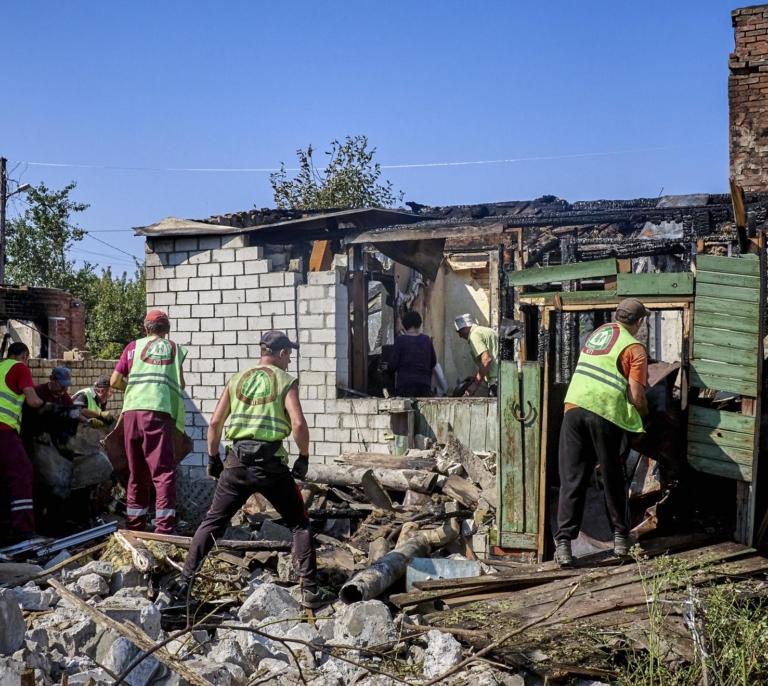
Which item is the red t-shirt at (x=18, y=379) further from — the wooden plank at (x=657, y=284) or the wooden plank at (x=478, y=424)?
the wooden plank at (x=657, y=284)

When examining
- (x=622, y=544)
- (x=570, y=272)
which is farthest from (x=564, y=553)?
(x=570, y=272)

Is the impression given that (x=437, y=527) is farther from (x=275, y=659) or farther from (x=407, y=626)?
(x=275, y=659)

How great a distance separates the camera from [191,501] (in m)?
10.4

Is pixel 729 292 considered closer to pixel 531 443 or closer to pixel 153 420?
pixel 531 443

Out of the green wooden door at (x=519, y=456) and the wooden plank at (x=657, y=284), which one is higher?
the wooden plank at (x=657, y=284)

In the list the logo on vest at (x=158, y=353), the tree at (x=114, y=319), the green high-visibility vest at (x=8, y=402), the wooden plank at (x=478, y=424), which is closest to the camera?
the logo on vest at (x=158, y=353)

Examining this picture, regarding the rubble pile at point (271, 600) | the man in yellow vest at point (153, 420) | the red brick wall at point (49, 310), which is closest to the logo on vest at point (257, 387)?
the rubble pile at point (271, 600)

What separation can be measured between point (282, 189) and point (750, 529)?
19.5 metres

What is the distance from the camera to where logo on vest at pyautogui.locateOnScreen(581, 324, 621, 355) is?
6004 millimetres

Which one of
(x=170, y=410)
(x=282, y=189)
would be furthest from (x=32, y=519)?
(x=282, y=189)

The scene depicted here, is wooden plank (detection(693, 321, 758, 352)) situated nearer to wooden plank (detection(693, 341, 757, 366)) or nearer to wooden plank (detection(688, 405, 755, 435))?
wooden plank (detection(693, 341, 757, 366))

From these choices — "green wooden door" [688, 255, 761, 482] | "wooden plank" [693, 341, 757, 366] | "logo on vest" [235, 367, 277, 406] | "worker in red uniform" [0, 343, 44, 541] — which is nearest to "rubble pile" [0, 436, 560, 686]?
"worker in red uniform" [0, 343, 44, 541]

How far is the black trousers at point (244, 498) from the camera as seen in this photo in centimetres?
577

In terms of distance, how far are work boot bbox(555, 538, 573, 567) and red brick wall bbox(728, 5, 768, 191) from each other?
10.1 m
